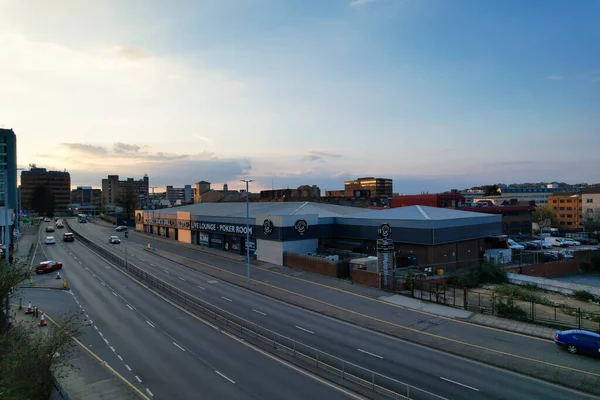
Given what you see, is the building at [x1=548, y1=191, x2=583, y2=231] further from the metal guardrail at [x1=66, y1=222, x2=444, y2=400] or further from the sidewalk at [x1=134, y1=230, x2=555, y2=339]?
the metal guardrail at [x1=66, y1=222, x2=444, y2=400]

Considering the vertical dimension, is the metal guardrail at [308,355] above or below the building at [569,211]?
below

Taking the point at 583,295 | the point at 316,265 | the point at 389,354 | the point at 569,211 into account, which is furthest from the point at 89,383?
the point at 569,211

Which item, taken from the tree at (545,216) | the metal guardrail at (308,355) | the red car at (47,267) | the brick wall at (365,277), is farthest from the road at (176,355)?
the tree at (545,216)

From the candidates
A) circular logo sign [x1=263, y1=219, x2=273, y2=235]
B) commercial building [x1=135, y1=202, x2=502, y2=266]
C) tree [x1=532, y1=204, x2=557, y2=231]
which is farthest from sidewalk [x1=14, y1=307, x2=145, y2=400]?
tree [x1=532, y1=204, x2=557, y2=231]

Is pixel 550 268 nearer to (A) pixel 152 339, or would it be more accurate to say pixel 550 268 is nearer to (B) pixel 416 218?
(B) pixel 416 218

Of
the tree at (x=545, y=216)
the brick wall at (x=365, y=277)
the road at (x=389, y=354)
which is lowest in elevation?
the road at (x=389, y=354)

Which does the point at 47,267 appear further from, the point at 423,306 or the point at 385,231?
the point at 423,306

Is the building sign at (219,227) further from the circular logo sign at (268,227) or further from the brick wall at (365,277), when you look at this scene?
the brick wall at (365,277)
